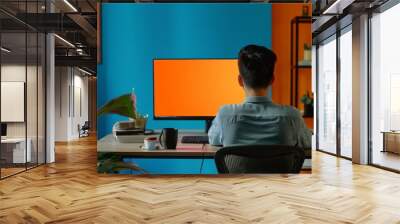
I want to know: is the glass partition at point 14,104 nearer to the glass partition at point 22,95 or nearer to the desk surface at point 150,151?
the glass partition at point 22,95

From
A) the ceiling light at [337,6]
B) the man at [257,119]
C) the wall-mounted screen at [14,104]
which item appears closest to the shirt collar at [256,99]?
the man at [257,119]

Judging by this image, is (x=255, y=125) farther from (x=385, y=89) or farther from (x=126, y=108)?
(x=385, y=89)

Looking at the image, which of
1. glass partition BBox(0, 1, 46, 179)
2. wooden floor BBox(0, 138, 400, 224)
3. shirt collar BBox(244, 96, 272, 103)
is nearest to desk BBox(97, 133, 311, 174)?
wooden floor BBox(0, 138, 400, 224)

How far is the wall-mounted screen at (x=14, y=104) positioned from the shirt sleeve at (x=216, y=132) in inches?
190

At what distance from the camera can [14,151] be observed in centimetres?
698

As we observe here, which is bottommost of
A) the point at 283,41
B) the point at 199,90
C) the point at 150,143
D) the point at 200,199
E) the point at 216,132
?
the point at 200,199

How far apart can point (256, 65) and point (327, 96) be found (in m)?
6.69

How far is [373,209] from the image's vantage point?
3826 millimetres

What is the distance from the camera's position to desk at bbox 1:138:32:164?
6844mm

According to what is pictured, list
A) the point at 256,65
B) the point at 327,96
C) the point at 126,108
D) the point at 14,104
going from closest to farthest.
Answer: the point at 256,65 < the point at 126,108 < the point at 14,104 < the point at 327,96

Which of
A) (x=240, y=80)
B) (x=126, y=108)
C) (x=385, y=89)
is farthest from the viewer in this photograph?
(x=385, y=89)

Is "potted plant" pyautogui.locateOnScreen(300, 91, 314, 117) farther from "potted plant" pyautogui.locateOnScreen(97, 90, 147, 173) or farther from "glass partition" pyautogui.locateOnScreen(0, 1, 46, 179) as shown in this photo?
"glass partition" pyautogui.locateOnScreen(0, 1, 46, 179)

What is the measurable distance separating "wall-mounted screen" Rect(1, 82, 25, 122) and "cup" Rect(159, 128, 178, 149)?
4.38m

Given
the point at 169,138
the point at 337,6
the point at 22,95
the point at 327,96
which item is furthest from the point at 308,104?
the point at 327,96
